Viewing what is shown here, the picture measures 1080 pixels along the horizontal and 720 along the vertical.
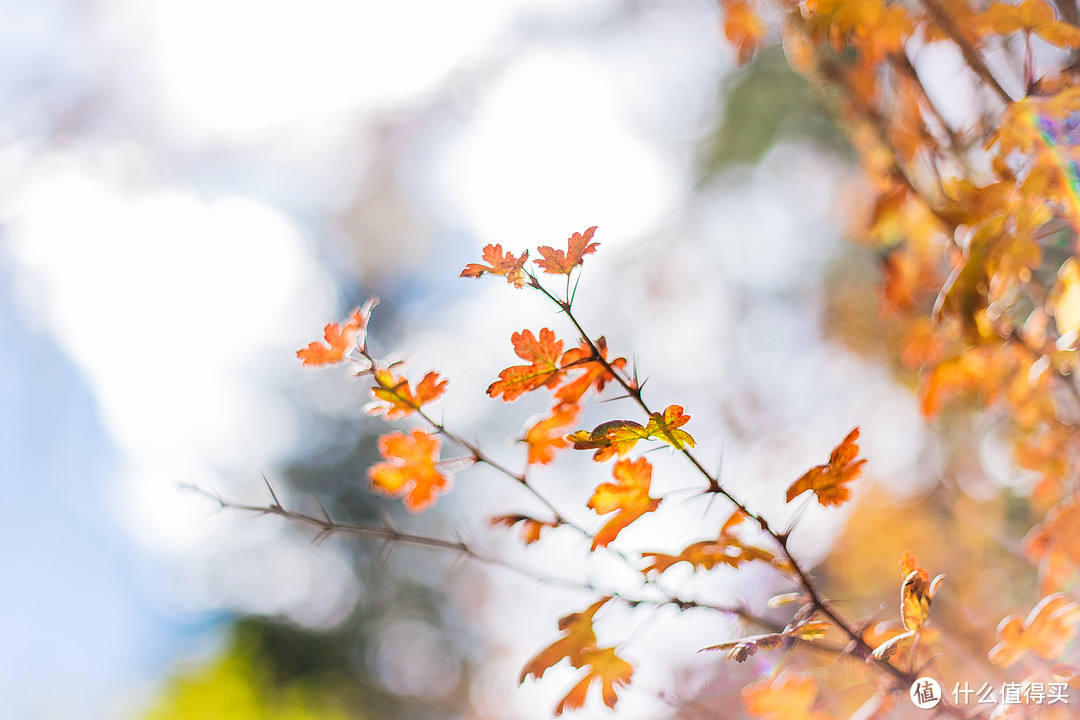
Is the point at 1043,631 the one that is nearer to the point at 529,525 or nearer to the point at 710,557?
the point at 710,557

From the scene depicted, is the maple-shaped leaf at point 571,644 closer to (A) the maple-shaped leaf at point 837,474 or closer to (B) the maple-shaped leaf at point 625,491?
(B) the maple-shaped leaf at point 625,491

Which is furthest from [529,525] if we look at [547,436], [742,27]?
[742,27]

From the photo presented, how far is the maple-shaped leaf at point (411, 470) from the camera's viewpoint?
0.74 meters

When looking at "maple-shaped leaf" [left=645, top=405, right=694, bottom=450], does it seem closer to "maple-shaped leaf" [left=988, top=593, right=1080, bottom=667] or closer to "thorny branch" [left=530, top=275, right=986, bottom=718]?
"thorny branch" [left=530, top=275, right=986, bottom=718]

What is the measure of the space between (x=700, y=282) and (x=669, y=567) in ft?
11.5

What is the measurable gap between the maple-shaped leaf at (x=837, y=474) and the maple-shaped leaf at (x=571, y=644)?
0.24 m

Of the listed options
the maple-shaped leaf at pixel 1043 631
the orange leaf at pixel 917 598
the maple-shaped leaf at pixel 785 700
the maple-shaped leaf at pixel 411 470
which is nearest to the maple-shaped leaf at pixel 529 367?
the maple-shaped leaf at pixel 411 470

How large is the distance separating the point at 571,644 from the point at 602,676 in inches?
2.3

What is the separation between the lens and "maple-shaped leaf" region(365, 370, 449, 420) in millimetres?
675

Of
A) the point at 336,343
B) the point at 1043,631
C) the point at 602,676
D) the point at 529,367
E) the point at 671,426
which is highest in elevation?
the point at 336,343

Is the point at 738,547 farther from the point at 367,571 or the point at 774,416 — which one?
the point at 367,571

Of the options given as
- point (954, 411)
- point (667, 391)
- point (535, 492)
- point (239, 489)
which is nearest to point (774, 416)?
point (667, 391)

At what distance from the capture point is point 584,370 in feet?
2.23

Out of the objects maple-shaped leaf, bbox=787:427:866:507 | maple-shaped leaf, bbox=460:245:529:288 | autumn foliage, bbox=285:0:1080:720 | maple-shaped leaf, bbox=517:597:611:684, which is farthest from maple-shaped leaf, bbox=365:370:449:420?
maple-shaped leaf, bbox=787:427:866:507
